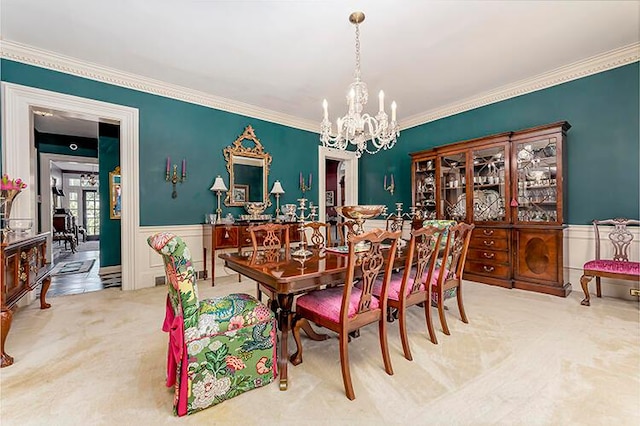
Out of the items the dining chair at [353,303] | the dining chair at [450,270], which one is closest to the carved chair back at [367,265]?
the dining chair at [353,303]

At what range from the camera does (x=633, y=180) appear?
3.11 m

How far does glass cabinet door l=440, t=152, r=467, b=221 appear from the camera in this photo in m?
4.23

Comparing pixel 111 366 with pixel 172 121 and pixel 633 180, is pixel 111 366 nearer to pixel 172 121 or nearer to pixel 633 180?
pixel 172 121

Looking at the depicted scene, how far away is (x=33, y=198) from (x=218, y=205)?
80.5 inches

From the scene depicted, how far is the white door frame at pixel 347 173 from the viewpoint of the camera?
18.5 ft

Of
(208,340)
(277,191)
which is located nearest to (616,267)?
(208,340)

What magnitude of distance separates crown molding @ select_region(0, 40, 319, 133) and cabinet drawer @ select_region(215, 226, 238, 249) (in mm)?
1893

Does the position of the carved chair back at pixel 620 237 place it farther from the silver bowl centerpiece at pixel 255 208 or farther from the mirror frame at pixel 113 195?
the mirror frame at pixel 113 195

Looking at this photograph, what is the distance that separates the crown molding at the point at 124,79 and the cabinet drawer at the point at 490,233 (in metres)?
3.55

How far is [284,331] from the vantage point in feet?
5.75

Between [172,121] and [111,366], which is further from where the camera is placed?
[172,121]

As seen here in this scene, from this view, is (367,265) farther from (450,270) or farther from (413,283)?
(450,270)

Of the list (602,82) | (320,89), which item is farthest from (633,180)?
(320,89)

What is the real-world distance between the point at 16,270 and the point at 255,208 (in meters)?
2.68
